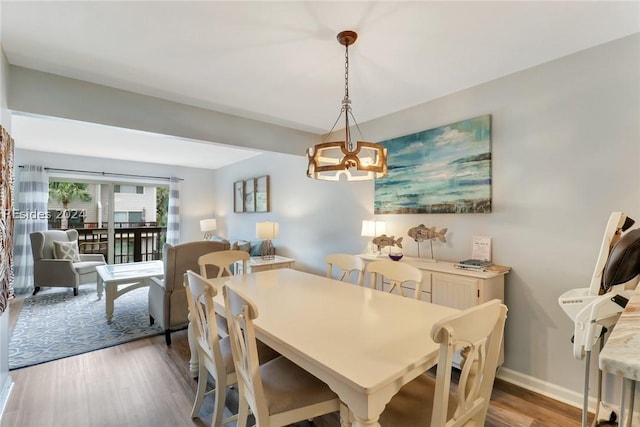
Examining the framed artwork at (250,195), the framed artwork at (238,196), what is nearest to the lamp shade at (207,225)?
the framed artwork at (238,196)

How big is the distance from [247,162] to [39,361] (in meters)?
4.16

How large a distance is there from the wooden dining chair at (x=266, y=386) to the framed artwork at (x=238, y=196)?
482cm

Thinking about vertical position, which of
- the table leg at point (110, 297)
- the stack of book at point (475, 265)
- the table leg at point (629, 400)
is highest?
the stack of book at point (475, 265)

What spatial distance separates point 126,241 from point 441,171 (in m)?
6.46

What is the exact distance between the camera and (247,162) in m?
5.88

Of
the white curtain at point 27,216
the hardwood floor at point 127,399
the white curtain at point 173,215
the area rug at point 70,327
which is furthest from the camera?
the white curtain at point 173,215

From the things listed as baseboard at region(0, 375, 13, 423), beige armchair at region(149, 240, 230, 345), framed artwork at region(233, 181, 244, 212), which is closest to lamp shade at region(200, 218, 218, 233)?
framed artwork at region(233, 181, 244, 212)

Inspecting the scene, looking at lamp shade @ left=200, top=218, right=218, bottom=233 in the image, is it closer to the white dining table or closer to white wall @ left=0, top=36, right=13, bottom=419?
white wall @ left=0, top=36, right=13, bottom=419

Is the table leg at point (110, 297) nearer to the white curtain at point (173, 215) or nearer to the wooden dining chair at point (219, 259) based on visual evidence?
the wooden dining chair at point (219, 259)

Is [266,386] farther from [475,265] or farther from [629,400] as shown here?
[475,265]

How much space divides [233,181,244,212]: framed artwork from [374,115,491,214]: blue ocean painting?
3.56m

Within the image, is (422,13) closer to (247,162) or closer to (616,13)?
(616,13)

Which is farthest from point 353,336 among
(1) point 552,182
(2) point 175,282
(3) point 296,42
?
(2) point 175,282

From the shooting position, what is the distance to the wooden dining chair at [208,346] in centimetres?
150
